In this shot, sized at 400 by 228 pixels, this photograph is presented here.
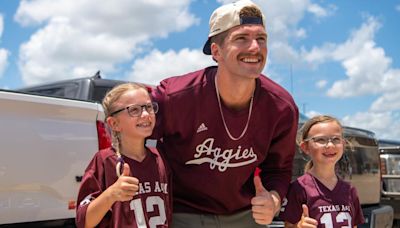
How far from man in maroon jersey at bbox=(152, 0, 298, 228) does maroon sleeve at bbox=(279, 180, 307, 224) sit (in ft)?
0.98

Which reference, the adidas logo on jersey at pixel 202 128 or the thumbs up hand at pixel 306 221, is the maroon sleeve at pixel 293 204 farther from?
the adidas logo on jersey at pixel 202 128

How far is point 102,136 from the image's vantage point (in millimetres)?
3711

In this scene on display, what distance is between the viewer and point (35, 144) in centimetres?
338

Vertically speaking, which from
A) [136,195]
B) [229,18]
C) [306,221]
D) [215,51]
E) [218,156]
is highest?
[229,18]

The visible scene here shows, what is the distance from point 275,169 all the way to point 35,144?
4.75 feet

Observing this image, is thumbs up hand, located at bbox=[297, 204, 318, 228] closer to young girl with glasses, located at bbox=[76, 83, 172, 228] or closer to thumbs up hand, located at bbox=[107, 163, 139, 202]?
young girl with glasses, located at bbox=[76, 83, 172, 228]

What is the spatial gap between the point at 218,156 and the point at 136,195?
18.4 inches

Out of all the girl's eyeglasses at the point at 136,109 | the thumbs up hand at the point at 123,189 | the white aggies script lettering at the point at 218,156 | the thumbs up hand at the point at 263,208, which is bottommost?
the thumbs up hand at the point at 263,208

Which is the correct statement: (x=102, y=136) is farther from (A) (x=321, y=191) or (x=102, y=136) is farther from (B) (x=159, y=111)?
(A) (x=321, y=191)

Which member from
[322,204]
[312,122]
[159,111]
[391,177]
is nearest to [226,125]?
[159,111]

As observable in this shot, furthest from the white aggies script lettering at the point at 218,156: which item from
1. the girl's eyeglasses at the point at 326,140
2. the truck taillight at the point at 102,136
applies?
the truck taillight at the point at 102,136

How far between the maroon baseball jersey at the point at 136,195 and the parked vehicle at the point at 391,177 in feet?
13.1

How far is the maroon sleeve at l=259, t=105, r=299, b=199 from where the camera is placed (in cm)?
288

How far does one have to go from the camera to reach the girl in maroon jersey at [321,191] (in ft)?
10.4
